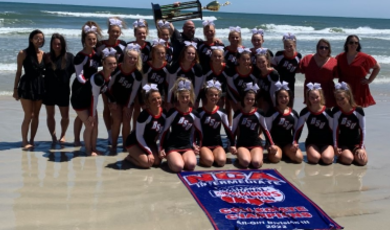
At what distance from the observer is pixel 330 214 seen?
423 centimetres

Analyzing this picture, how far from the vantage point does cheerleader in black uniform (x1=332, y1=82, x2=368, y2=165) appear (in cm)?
576

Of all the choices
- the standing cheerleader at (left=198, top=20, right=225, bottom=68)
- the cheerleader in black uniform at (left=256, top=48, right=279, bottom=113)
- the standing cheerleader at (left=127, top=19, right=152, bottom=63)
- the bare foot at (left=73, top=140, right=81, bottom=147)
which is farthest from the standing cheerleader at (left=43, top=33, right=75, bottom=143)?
the cheerleader in black uniform at (left=256, top=48, right=279, bottom=113)

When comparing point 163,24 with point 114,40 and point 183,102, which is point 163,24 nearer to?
point 114,40

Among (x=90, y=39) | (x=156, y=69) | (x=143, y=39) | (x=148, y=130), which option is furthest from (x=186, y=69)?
(x=90, y=39)

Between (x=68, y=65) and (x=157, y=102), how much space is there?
5.01ft

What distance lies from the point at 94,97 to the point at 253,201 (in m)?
2.46

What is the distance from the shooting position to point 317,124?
19.3 ft

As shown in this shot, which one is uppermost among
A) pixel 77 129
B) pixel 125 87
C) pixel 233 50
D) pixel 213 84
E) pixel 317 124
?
→ pixel 233 50

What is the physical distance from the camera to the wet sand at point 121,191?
3969mm

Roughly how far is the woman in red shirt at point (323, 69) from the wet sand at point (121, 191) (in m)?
1.03

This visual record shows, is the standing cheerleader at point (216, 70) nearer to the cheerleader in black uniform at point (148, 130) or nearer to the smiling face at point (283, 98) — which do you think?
the smiling face at point (283, 98)

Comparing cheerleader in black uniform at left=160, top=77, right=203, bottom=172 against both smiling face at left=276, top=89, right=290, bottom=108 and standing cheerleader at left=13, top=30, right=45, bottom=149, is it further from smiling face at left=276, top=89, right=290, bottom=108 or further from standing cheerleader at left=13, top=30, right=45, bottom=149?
standing cheerleader at left=13, top=30, right=45, bottom=149

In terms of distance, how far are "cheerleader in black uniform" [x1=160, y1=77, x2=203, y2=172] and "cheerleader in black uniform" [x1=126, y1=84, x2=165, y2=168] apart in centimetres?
10

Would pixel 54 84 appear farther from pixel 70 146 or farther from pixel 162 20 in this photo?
pixel 162 20
